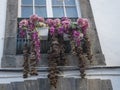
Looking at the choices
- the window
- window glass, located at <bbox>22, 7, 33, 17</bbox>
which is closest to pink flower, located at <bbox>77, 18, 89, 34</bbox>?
the window

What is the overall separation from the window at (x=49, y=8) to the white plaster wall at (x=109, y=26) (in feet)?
1.44

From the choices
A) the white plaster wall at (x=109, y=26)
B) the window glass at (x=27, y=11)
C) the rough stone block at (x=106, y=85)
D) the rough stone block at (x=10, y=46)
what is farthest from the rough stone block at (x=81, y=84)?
the window glass at (x=27, y=11)

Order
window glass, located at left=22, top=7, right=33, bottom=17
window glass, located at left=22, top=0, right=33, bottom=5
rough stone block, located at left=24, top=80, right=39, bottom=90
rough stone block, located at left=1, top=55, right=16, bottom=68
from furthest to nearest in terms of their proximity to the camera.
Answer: window glass, located at left=22, top=0, right=33, bottom=5 < window glass, located at left=22, top=7, right=33, bottom=17 < rough stone block, located at left=1, top=55, right=16, bottom=68 < rough stone block, located at left=24, top=80, right=39, bottom=90

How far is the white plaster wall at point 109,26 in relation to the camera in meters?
6.38

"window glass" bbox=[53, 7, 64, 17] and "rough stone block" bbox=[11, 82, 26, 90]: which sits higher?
"window glass" bbox=[53, 7, 64, 17]

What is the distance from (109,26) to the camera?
6750 mm

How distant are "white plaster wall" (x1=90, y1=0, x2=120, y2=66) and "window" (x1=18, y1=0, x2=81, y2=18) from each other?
1.44ft

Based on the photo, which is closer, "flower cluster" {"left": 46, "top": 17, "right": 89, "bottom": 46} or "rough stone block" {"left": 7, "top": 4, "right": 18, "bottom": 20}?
"flower cluster" {"left": 46, "top": 17, "right": 89, "bottom": 46}

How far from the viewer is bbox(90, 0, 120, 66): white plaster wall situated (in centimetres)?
638

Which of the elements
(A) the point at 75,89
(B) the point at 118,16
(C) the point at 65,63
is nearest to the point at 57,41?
(C) the point at 65,63

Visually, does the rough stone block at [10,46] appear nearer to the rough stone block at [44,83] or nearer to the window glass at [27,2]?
the rough stone block at [44,83]

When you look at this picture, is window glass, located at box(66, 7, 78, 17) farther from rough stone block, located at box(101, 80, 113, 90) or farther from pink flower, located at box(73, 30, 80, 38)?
rough stone block, located at box(101, 80, 113, 90)

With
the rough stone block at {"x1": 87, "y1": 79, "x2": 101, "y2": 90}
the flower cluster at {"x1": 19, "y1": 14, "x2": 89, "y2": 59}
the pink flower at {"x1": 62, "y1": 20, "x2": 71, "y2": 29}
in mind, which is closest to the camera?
the rough stone block at {"x1": 87, "y1": 79, "x2": 101, "y2": 90}

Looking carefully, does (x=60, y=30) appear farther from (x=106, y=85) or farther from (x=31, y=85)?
(x=106, y=85)
